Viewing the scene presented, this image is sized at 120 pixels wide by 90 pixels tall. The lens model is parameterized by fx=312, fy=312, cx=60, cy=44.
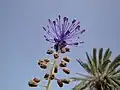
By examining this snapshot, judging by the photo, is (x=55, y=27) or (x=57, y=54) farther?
(x=55, y=27)

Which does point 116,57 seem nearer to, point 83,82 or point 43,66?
point 83,82

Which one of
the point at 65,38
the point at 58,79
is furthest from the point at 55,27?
the point at 58,79

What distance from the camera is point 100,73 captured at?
3666 cm

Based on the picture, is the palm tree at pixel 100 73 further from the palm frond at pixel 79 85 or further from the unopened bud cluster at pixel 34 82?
the unopened bud cluster at pixel 34 82

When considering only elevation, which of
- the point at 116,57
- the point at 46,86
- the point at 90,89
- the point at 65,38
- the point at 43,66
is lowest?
the point at 46,86

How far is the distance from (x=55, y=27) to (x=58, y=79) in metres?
0.97

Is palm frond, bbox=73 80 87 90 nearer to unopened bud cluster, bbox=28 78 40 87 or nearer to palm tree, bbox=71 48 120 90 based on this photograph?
palm tree, bbox=71 48 120 90

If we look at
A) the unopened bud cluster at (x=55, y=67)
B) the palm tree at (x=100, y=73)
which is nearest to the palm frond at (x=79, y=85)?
the palm tree at (x=100, y=73)

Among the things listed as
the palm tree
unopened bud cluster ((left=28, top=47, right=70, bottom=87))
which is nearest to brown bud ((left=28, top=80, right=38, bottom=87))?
unopened bud cluster ((left=28, top=47, right=70, bottom=87))

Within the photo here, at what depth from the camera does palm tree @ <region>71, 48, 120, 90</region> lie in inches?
1403

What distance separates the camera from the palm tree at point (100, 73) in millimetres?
35625

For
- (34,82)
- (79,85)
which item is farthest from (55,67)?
(79,85)

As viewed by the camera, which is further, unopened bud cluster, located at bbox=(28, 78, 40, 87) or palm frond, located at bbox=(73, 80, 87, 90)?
palm frond, located at bbox=(73, 80, 87, 90)

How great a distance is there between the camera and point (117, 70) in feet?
119
